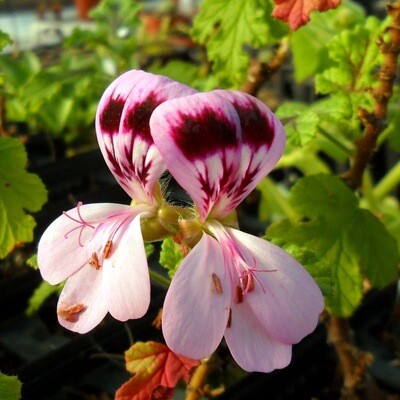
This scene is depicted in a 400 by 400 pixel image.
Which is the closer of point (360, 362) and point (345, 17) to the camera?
point (360, 362)

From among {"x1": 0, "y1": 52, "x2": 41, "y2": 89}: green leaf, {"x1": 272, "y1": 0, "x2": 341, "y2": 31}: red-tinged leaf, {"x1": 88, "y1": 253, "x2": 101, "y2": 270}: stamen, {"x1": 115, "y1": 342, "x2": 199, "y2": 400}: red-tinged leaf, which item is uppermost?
{"x1": 272, "y1": 0, "x2": 341, "y2": 31}: red-tinged leaf

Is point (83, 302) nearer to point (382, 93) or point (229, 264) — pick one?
point (229, 264)

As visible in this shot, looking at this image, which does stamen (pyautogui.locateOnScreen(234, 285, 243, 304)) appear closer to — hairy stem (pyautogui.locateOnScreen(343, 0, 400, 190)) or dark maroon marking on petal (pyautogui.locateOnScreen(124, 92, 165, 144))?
dark maroon marking on petal (pyautogui.locateOnScreen(124, 92, 165, 144))

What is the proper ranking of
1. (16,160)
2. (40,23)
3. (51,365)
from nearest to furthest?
(16,160)
(51,365)
(40,23)

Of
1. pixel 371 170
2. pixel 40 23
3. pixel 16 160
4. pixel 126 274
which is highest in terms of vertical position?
pixel 126 274

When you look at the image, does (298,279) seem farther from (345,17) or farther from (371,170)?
(371,170)

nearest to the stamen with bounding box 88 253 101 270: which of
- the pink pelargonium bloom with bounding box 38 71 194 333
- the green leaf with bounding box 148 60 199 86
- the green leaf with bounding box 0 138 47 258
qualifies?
the pink pelargonium bloom with bounding box 38 71 194 333

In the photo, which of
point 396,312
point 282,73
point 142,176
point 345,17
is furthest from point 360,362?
point 282,73

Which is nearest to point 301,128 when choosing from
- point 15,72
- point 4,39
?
point 4,39
